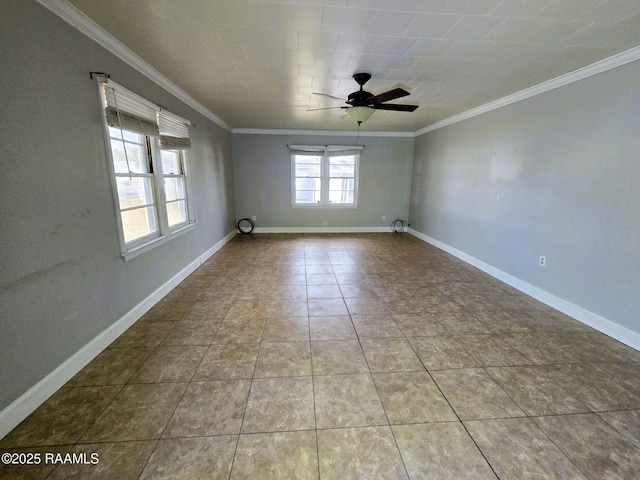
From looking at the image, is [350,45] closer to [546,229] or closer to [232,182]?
[546,229]

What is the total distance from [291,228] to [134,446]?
560cm

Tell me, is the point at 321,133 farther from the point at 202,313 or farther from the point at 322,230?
the point at 202,313

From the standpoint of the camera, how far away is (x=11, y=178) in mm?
1479

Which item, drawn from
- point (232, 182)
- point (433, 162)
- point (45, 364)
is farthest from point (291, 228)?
point (45, 364)

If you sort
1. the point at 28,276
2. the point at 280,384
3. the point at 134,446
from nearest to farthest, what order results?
the point at 134,446 → the point at 28,276 → the point at 280,384

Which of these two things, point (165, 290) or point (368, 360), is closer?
point (368, 360)

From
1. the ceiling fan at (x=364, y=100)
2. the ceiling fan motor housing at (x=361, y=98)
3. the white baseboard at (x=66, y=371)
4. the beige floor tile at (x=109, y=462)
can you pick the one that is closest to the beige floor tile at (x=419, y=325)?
the beige floor tile at (x=109, y=462)

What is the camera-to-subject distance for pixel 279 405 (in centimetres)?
165

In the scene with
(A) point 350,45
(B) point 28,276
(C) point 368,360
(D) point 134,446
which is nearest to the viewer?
(D) point 134,446

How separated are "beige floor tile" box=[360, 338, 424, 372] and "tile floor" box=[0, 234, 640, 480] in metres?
0.01

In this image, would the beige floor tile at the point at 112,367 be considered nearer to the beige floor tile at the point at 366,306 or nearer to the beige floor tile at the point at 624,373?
the beige floor tile at the point at 366,306

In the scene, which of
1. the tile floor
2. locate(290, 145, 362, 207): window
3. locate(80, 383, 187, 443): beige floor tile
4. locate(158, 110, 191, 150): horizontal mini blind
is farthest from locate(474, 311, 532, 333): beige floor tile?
locate(290, 145, 362, 207): window

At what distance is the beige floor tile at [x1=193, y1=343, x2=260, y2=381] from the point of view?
1.91 m

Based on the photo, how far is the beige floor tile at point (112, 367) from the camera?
6.06ft
